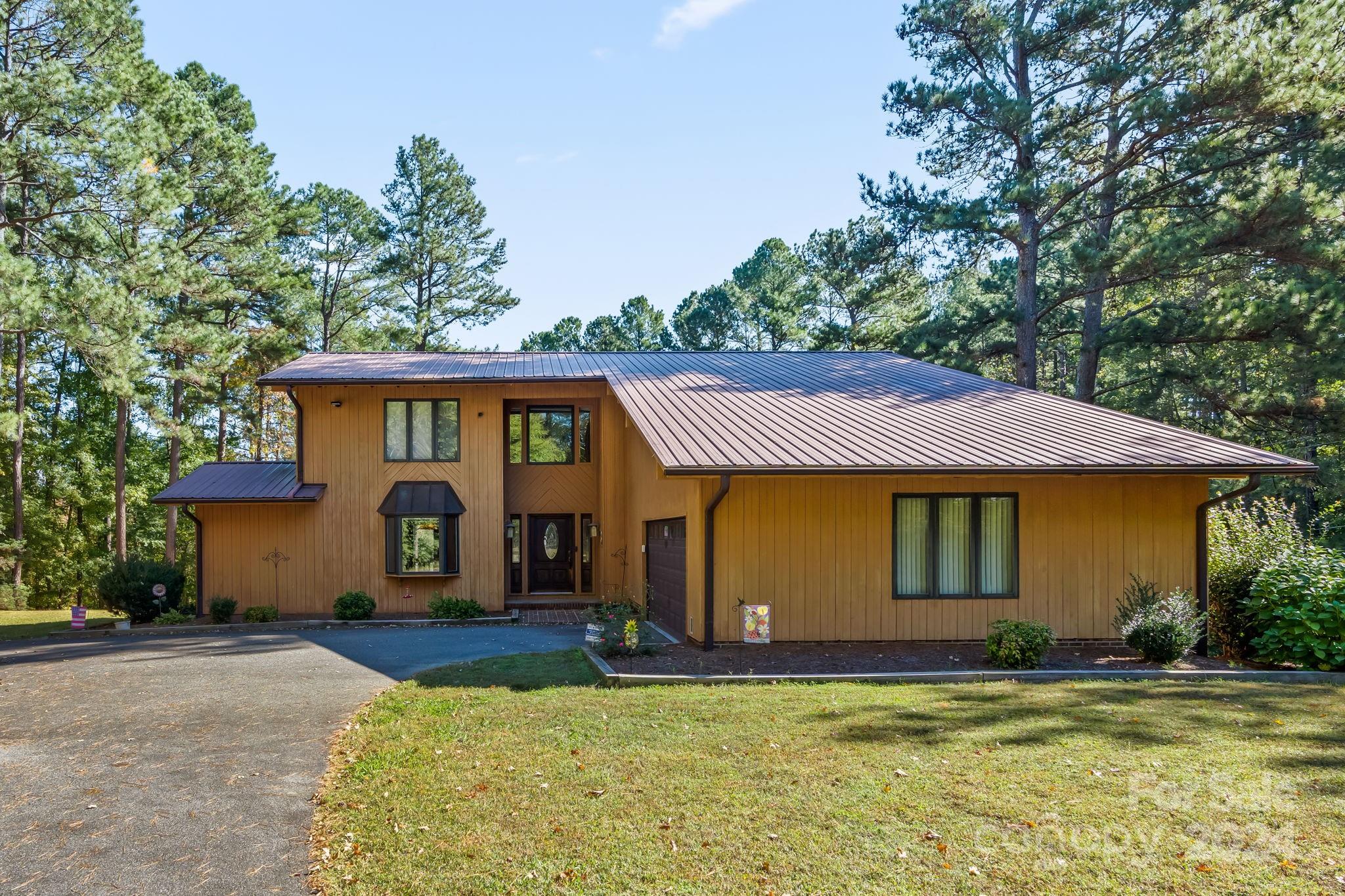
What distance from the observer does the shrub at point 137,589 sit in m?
17.4

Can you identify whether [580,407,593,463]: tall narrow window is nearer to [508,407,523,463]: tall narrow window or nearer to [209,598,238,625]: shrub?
[508,407,523,463]: tall narrow window

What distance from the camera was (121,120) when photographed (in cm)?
1984

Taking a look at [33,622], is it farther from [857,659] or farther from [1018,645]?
[1018,645]

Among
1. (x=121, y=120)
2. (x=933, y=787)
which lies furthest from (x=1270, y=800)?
(x=121, y=120)

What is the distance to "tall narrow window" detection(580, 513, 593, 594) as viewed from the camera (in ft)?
65.5

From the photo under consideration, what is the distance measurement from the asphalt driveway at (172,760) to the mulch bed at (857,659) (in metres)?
2.73

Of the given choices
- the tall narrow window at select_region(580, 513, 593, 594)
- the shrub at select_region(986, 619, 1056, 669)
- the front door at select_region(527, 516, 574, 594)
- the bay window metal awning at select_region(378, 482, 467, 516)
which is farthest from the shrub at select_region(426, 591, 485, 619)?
the shrub at select_region(986, 619, 1056, 669)

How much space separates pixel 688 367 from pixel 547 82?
20.0ft

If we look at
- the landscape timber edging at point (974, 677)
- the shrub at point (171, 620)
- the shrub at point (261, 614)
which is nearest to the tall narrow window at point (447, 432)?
the shrub at point (261, 614)

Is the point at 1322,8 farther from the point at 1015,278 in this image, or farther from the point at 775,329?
the point at 775,329

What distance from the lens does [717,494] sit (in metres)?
11.0

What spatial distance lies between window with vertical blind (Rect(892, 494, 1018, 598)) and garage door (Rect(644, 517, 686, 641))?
2988mm

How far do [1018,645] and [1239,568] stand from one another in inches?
168

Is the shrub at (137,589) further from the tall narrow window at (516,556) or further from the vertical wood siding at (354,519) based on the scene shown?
the tall narrow window at (516,556)
